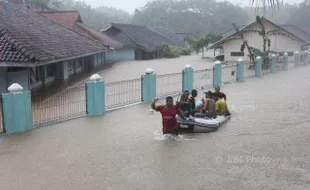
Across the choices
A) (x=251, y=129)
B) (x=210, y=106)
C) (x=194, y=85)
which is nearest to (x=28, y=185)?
(x=210, y=106)

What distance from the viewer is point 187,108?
404 inches

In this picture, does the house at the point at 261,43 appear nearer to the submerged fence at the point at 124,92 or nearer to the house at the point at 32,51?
the submerged fence at the point at 124,92

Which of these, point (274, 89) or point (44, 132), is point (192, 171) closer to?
point (44, 132)

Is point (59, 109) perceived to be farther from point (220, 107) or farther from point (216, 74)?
point (216, 74)

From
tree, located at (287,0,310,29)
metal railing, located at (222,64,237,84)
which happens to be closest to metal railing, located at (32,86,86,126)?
metal railing, located at (222,64,237,84)

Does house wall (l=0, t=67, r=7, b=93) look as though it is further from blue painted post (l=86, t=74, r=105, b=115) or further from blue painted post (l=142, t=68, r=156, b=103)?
blue painted post (l=142, t=68, r=156, b=103)

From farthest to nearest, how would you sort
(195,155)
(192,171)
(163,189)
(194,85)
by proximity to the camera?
(194,85) → (195,155) → (192,171) → (163,189)

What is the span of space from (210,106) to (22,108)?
491cm

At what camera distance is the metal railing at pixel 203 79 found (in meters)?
18.8

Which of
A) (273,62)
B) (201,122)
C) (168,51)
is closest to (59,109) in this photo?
(201,122)

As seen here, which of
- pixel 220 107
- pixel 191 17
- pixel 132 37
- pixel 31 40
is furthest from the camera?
pixel 191 17

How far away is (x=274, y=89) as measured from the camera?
19.0 meters

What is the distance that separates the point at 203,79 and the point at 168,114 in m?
10.4

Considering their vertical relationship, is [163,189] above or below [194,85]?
below
